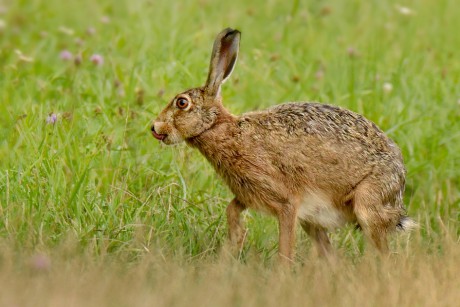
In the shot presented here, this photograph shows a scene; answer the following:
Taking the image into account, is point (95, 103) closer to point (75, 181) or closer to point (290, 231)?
point (75, 181)

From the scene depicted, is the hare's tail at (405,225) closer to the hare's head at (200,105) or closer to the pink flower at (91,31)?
the hare's head at (200,105)

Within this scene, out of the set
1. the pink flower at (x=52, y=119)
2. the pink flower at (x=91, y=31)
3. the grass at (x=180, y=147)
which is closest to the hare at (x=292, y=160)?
the grass at (x=180, y=147)

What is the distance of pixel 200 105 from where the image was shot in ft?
21.0

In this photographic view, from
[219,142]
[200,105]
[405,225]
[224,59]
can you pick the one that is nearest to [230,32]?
[224,59]

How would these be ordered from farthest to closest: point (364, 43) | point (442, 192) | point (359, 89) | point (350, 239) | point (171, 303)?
point (364, 43), point (359, 89), point (442, 192), point (350, 239), point (171, 303)

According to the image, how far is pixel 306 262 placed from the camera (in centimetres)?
589

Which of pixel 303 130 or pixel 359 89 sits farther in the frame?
pixel 359 89

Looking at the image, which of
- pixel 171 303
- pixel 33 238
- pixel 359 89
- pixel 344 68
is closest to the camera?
pixel 171 303

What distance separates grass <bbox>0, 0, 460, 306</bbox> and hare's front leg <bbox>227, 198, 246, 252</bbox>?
0.10m

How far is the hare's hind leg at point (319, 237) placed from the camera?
6.48 meters

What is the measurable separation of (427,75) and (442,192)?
1639 mm

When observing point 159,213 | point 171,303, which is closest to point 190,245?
point 159,213

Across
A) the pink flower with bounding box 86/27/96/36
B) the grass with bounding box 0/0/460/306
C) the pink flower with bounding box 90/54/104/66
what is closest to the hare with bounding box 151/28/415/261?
the grass with bounding box 0/0/460/306

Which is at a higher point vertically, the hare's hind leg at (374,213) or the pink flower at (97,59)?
the pink flower at (97,59)
